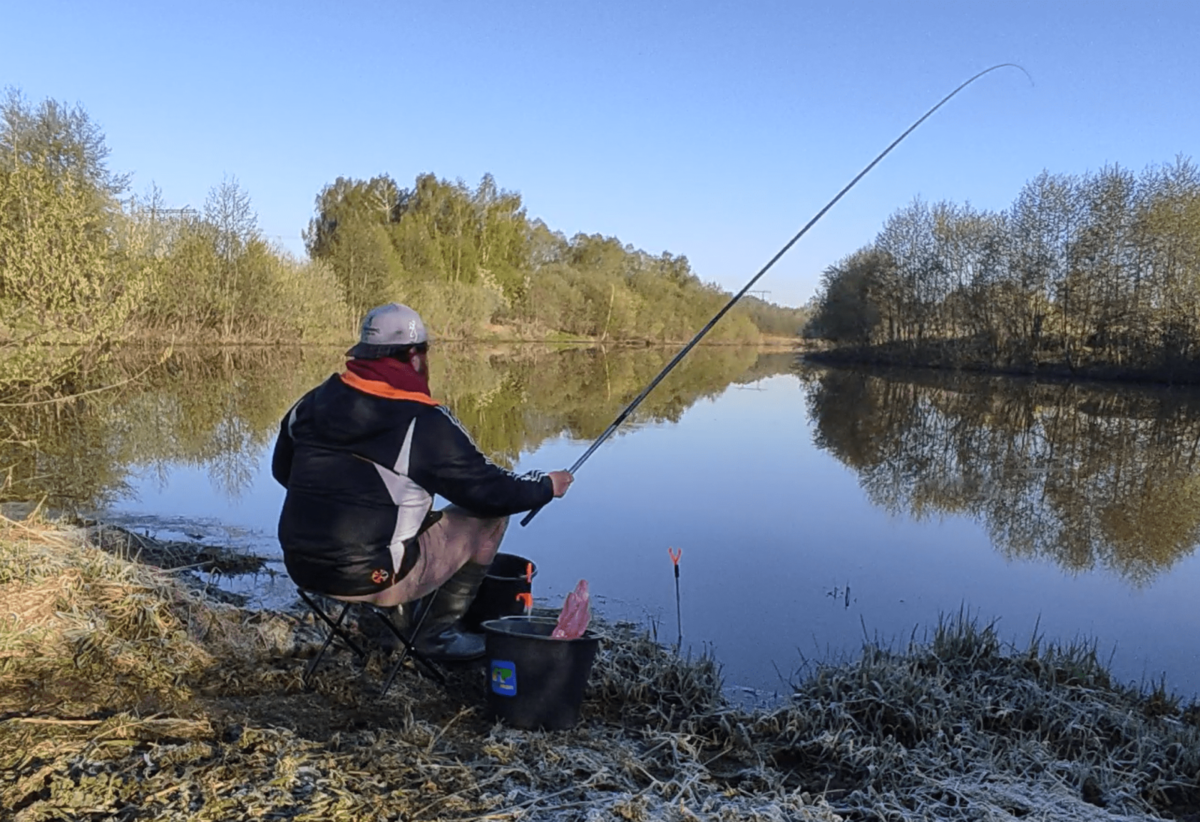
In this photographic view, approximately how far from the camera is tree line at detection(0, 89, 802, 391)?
9727 mm

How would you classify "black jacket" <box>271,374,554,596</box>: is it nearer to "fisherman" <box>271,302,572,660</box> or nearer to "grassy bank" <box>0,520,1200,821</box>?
"fisherman" <box>271,302,572,660</box>

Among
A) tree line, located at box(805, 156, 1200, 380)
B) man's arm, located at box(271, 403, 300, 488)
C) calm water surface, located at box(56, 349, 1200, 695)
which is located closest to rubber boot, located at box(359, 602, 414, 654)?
man's arm, located at box(271, 403, 300, 488)

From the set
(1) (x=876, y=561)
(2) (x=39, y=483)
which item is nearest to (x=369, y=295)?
(2) (x=39, y=483)

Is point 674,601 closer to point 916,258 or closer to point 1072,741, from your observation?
point 1072,741

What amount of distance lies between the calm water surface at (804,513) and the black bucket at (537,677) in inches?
54.7

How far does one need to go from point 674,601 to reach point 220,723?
3078 millimetres

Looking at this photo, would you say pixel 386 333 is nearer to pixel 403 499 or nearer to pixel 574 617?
pixel 403 499

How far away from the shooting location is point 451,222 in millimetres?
46594

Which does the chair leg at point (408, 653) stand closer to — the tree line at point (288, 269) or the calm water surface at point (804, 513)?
the calm water surface at point (804, 513)

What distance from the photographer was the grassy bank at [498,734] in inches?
94.5

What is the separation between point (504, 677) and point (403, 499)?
0.71 metres

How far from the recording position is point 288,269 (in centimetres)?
3138

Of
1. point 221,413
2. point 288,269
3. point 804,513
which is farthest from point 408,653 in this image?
point 288,269

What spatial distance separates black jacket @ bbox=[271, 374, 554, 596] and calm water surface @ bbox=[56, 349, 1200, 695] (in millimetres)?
1963
